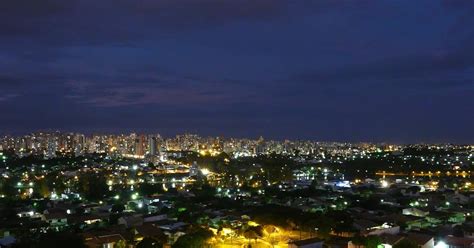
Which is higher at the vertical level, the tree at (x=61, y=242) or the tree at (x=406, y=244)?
the tree at (x=61, y=242)

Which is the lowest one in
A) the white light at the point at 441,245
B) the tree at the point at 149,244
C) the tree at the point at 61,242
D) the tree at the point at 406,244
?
the white light at the point at 441,245

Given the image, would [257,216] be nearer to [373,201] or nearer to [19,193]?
[373,201]

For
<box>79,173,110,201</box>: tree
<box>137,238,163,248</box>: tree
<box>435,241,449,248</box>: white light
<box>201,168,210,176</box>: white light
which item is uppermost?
<box>201,168,210,176</box>: white light

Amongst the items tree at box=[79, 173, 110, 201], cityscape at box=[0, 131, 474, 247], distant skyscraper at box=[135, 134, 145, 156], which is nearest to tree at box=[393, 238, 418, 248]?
cityscape at box=[0, 131, 474, 247]

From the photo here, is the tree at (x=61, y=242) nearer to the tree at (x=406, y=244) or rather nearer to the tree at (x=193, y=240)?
the tree at (x=193, y=240)

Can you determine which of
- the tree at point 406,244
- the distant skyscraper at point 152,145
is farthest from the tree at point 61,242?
the distant skyscraper at point 152,145

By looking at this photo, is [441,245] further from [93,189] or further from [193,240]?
[93,189]

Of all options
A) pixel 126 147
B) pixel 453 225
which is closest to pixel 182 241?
pixel 453 225

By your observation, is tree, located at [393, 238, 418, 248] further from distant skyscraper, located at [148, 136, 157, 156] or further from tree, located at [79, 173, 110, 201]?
distant skyscraper, located at [148, 136, 157, 156]

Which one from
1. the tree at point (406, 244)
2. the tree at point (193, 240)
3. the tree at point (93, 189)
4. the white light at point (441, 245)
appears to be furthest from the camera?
the tree at point (93, 189)

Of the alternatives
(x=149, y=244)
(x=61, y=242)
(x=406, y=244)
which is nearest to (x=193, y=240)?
(x=149, y=244)

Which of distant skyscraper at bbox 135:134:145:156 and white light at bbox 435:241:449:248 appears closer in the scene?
white light at bbox 435:241:449:248
